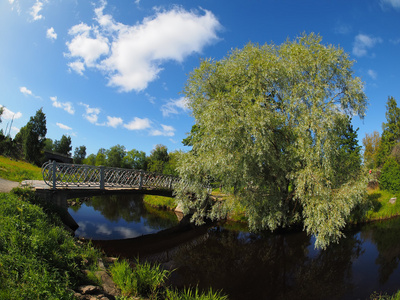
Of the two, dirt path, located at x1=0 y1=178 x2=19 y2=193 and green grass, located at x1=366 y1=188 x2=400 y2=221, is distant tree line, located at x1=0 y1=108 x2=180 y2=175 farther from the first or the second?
green grass, located at x1=366 y1=188 x2=400 y2=221

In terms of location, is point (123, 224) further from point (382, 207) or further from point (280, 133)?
point (382, 207)

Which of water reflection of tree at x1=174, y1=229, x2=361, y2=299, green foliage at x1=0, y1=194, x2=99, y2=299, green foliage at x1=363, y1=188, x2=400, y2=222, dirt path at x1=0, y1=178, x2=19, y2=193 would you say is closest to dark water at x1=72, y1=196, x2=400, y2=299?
water reflection of tree at x1=174, y1=229, x2=361, y2=299

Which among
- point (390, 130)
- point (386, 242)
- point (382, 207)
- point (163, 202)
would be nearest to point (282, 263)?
point (386, 242)

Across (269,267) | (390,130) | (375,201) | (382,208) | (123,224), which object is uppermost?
(390,130)

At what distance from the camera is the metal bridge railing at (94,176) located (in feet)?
41.8

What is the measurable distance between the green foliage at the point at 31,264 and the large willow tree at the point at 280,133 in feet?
27.4

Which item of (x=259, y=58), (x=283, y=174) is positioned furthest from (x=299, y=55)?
(x=283, y=174)

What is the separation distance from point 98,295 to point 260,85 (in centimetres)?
1304

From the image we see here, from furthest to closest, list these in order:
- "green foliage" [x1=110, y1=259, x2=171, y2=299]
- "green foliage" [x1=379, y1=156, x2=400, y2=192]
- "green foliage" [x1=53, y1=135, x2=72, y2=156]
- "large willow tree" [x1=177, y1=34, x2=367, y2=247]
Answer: "green foliage" [x1=53, y1=135, x2=72, y2=156] → "green foliage" [x1=379, y1=156, x2=400, y2=192] → "large willow tree" [x1=177, y1=34, x2=367, y2=247] → "green foliage" [x1=110, y1=259, x2=171, y2=299]

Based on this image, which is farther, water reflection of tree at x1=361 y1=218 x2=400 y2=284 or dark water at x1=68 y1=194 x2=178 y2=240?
dark water at x1=68 y1=194 x2=178 y2=240

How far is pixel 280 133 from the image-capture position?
544 inches

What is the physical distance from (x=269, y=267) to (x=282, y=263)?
3.48 feet

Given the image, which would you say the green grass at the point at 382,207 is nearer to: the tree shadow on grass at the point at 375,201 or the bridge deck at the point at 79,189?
the tree shadow on grass at the point at 375,201

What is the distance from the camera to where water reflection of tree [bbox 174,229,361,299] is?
875 centimetres
